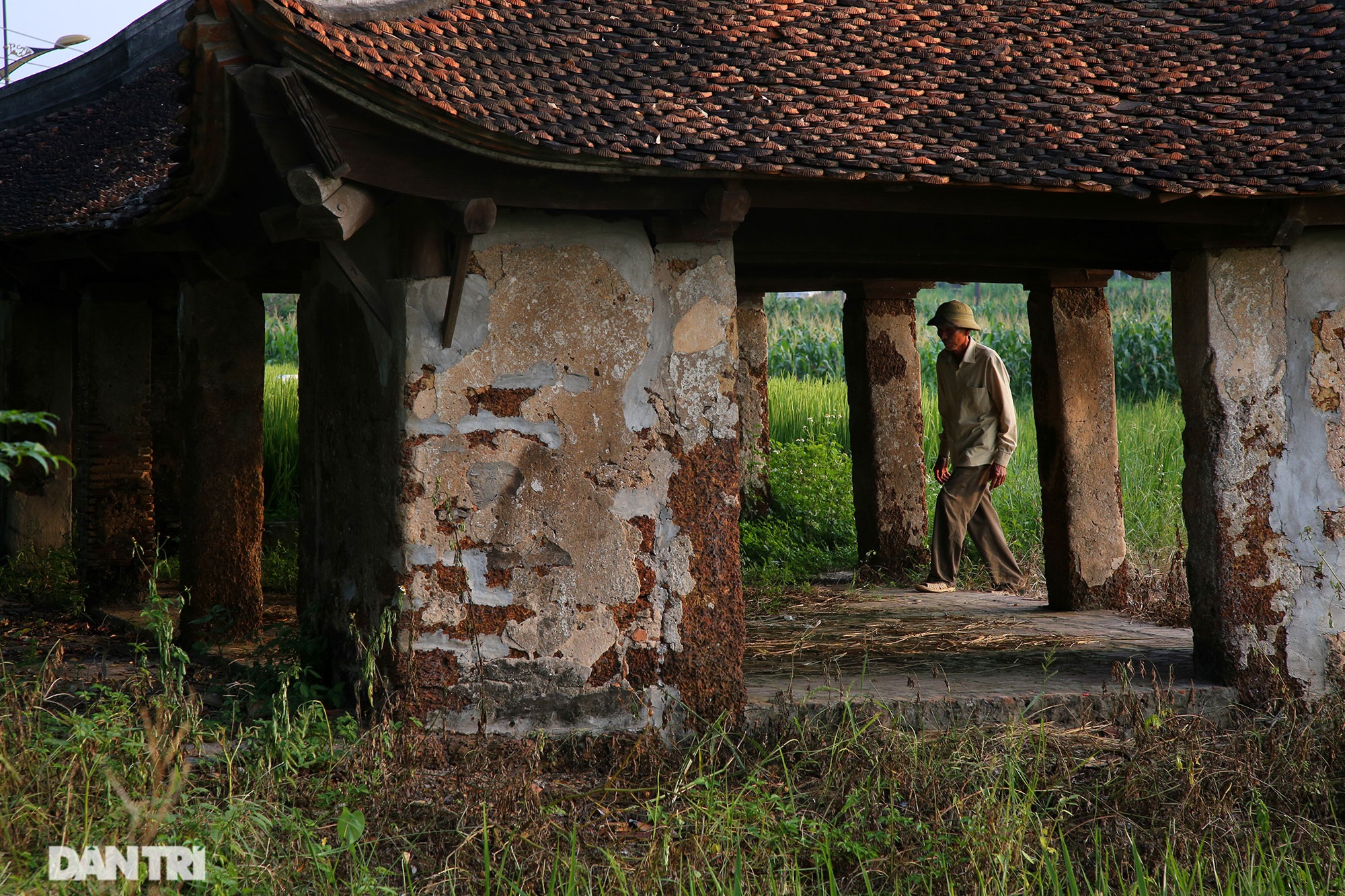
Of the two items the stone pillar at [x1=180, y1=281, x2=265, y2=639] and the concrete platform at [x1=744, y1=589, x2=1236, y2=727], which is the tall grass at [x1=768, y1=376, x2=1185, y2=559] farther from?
the stone pillar at [x1=180, y1=281, x2=265, y2=639]

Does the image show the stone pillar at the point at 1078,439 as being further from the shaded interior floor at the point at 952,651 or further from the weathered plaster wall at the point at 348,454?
the weathered plaster wall at the point at 348,454

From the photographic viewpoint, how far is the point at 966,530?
8398 mm

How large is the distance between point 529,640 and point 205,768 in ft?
3.99

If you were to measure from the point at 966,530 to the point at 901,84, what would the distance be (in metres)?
4.07

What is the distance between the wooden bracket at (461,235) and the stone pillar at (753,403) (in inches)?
204

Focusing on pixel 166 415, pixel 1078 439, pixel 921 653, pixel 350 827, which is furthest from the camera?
pixel 166 415

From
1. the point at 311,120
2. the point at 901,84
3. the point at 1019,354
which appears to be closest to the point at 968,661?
the point at 901,84

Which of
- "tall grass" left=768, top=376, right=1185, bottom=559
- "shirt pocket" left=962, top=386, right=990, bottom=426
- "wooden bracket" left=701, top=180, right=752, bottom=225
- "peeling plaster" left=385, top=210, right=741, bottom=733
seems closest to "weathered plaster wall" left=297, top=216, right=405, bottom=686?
"peeling plaster" left=385, top=210, right=741, bottom=733

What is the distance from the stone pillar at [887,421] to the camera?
348 inches

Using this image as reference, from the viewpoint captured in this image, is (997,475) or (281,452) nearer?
(997,475)

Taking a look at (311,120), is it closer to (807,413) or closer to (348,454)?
(348,454)

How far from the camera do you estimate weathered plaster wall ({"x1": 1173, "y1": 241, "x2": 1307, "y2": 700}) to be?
5234 millimetres

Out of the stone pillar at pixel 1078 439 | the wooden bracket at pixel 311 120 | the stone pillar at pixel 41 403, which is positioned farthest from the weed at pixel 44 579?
the stone pillar at pixel 1078 439

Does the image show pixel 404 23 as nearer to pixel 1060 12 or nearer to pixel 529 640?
pixel 529 640
